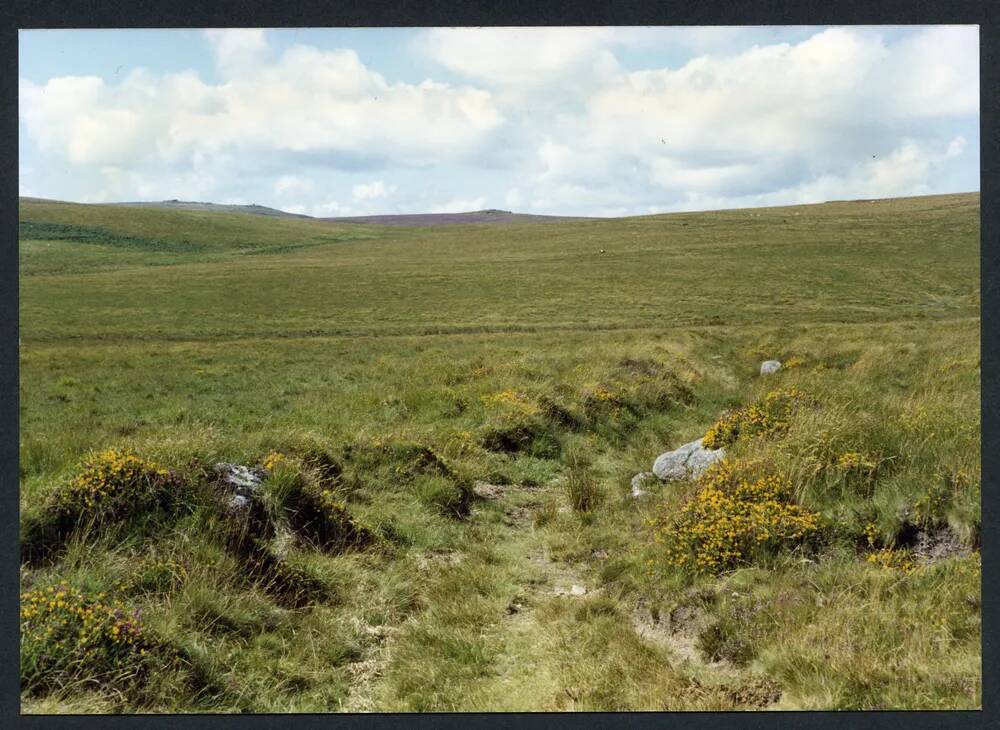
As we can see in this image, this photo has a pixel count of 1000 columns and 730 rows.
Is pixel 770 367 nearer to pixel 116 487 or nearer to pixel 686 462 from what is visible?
pixel 686 462

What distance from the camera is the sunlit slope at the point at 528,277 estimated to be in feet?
129

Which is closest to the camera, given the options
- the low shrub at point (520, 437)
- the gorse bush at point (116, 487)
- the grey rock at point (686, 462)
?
the gorse bush at point (116, 487)

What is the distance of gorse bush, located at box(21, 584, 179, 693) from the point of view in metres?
4.05

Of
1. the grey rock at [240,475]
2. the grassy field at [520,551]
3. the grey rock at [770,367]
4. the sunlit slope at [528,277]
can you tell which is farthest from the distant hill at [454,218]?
the grey rock at [240,475]

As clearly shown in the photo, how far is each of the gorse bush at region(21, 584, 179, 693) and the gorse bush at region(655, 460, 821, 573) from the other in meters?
4.15

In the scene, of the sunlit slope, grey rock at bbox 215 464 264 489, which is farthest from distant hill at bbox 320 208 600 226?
grey rock at bbox 215 464 264 489

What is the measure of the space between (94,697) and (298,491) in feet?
8.99

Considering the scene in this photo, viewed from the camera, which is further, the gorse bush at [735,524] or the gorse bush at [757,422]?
the gorse bush at [757,422]

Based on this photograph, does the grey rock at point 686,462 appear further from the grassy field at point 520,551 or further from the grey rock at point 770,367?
the grey rock at point 770,367

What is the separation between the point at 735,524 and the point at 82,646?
5.04m

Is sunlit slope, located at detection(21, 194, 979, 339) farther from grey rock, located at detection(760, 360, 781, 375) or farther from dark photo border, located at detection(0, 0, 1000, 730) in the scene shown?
dark photo border, located at detection(0, 0, 1000, 730)

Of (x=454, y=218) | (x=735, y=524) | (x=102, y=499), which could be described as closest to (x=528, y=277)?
(x=735, y=524)

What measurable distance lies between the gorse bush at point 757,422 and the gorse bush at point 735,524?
156 centimetres

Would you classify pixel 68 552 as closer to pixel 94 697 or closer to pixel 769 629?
pixel 94 697
